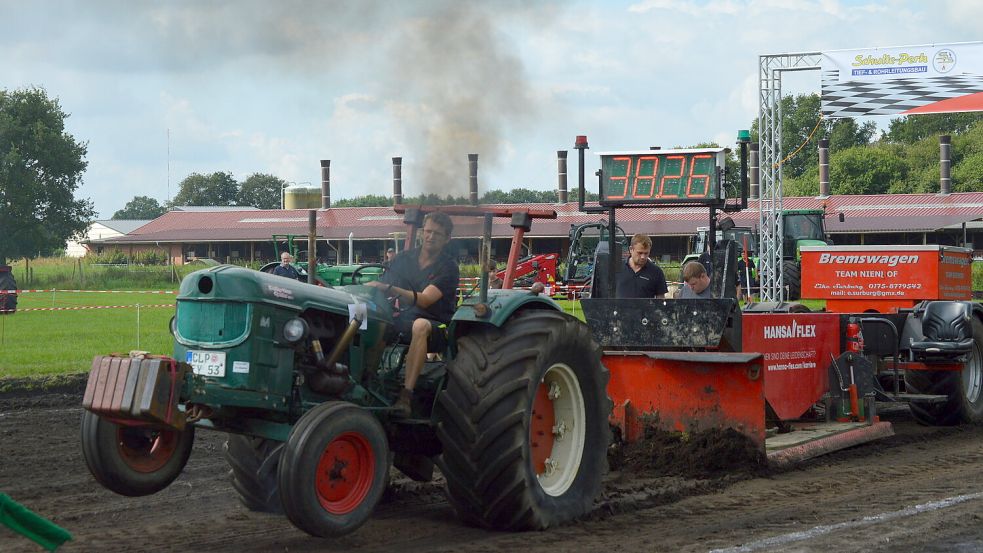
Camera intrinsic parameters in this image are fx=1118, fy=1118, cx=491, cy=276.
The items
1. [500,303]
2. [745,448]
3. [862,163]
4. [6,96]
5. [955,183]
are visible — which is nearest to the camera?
[500,303]

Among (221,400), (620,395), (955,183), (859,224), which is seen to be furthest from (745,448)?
(955,183)

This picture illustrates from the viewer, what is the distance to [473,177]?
272 inches

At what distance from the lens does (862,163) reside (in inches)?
2835

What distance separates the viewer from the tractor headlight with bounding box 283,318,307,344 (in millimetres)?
5312

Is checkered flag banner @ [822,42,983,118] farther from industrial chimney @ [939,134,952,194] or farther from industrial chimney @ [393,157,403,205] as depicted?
industrial chimney @ [939,134,952,194]

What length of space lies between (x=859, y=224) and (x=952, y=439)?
4465 centimetres

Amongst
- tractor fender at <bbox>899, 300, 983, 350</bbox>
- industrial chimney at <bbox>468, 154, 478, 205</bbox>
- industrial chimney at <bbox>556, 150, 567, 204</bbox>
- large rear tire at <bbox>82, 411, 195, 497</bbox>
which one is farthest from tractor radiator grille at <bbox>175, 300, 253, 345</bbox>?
industrial chimney at <bbox>556, 150, 567, 204</bbox>

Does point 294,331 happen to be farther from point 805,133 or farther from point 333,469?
point 805,133

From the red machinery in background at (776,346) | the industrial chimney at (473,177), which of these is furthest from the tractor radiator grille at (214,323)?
the red machinery in background at (776,346)

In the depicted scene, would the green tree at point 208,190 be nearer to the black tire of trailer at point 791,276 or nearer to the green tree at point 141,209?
the green tree at point 141,209

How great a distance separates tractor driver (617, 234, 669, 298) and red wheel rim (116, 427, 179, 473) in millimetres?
4618

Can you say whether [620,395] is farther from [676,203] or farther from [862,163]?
[862,163]

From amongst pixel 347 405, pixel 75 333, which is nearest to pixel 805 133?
pixel 75 333

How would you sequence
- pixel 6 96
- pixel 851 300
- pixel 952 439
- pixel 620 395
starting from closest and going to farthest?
pixel 620 395, pixel 952 439, pixel 851 300, pixel 6 96
